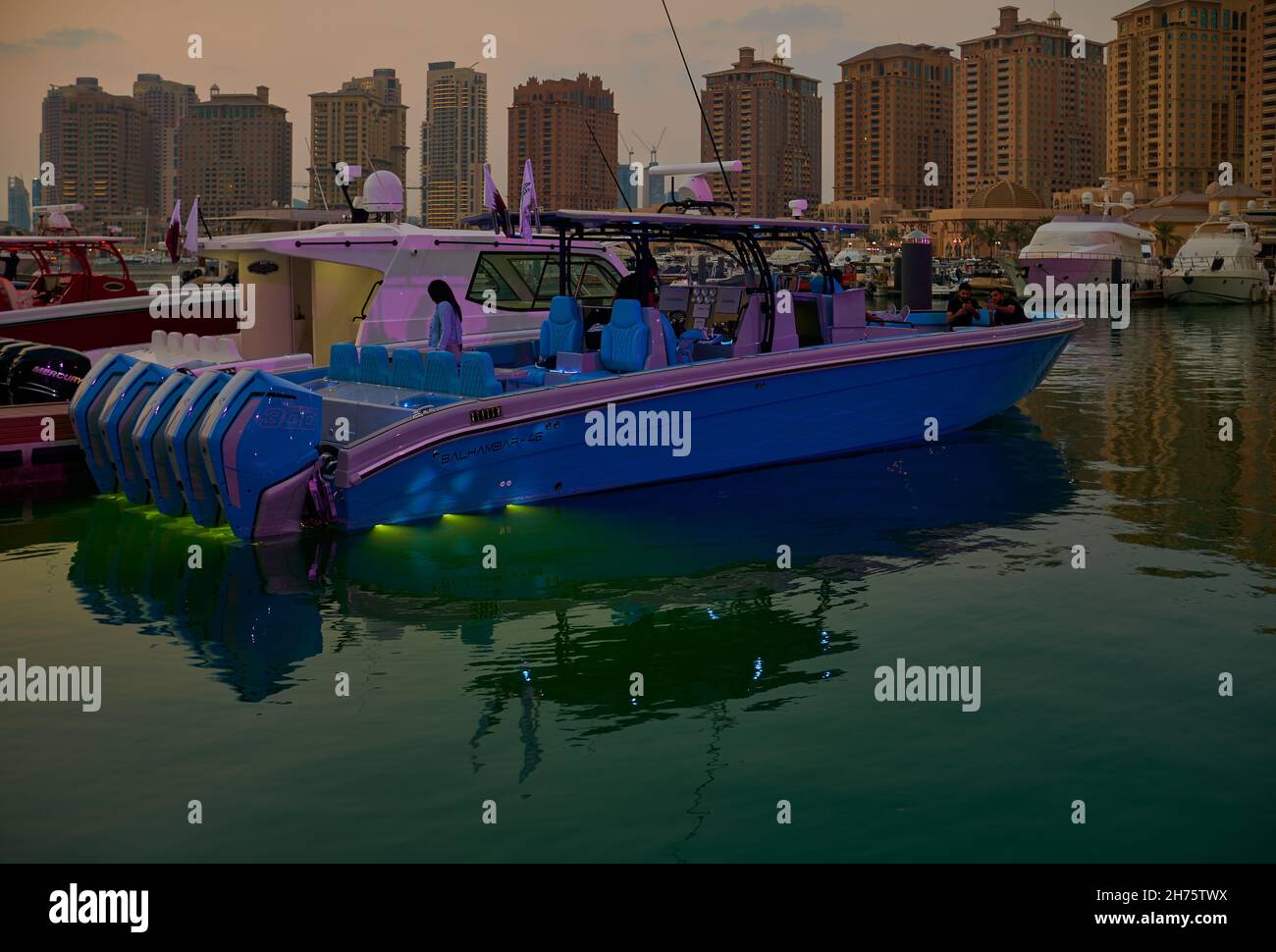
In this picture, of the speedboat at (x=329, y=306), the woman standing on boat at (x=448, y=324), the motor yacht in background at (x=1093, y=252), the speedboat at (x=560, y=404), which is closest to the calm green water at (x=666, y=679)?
the speedboat at (x=560, y=404)

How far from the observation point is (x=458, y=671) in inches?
304

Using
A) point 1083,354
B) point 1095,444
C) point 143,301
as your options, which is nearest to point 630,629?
point 1095,444

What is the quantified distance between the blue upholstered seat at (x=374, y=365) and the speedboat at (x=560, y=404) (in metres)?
0.02

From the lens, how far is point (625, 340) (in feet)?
40.8

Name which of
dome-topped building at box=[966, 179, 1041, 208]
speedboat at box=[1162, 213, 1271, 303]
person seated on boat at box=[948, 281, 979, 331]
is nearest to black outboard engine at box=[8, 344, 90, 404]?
person seated on boat at box=[948, 281, 979, 331]

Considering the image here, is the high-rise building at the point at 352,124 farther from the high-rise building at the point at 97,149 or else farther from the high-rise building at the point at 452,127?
the high-rise building at the point at 97,149

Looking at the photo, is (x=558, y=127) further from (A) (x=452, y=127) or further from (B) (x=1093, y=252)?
(B) (x=1093, y=252)

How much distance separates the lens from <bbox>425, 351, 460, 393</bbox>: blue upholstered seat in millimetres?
11969

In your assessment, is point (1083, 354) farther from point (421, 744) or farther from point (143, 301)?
point (421, 744)

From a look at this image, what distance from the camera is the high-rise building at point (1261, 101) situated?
15775 centimetres

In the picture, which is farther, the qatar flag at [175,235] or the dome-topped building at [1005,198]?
the dome-topped building at [1005,198]

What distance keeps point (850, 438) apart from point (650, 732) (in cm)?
768
